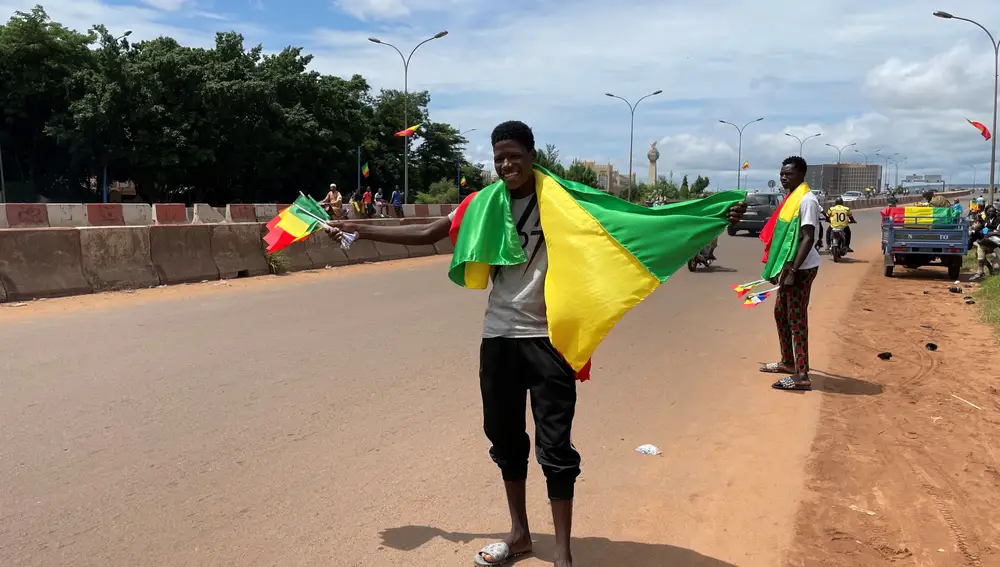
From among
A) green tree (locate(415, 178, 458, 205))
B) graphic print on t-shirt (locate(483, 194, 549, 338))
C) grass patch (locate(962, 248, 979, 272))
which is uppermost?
green tree (locate(415, 178, 458, 205))

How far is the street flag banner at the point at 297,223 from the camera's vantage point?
355 centimetres

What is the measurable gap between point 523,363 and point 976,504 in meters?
2.59

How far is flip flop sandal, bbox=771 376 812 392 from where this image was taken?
6.11 meters

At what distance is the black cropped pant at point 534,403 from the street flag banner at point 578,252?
0.09 m

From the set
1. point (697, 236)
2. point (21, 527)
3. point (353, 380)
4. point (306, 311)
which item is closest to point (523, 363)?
point (697, 236)

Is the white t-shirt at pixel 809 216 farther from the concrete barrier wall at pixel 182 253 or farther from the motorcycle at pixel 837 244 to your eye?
the motorcycle at pixel 837 244

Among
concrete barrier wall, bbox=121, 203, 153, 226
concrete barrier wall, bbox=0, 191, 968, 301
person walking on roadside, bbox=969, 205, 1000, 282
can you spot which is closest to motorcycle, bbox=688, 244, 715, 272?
person walking on roadside, bbox=969, 205, 1000, 282

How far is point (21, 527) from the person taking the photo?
11.2ft

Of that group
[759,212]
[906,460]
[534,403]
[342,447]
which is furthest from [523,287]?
[759,212]

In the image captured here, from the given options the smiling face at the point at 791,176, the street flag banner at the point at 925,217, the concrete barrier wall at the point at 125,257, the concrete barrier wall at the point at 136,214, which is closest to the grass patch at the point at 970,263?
the street flag banner at the point at 925,217

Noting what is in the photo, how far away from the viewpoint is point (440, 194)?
5553cm

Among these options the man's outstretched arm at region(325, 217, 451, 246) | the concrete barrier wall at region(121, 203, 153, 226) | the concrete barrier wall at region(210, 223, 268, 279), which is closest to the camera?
the man's outstretched arm at region(325, 217, 451, 246)

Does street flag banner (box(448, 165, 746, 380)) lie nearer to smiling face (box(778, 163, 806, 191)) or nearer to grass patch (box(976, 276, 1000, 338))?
smiling face (box(778, 163, 806, 191))

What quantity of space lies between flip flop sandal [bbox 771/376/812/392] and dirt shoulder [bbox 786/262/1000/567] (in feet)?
0.59
